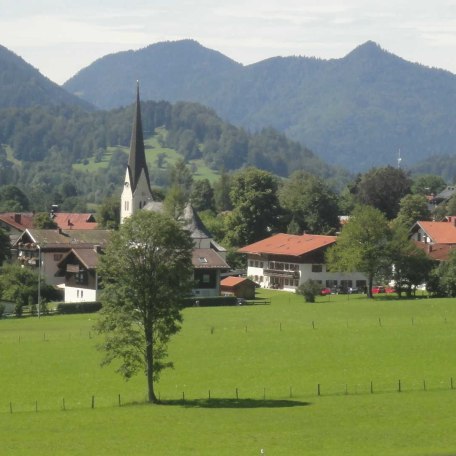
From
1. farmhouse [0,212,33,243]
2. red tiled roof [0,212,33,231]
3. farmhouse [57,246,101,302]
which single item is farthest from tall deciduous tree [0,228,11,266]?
red tiled roof [0,212,33,231]

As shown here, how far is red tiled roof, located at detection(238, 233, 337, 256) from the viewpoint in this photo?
350ft

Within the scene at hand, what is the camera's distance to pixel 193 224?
11800 cm

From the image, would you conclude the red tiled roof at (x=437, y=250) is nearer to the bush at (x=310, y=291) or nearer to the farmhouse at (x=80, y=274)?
the bush at (x=310, y=291)

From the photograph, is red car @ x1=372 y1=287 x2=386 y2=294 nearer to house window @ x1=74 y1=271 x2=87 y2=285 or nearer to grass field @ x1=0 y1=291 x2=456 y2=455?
grass field @ x1=0 y1=291 x2=456 y2=455

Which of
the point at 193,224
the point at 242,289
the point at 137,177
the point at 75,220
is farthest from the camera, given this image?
the point at 75,220

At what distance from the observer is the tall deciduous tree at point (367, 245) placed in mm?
90188

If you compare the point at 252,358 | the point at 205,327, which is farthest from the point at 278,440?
the point at 205,327

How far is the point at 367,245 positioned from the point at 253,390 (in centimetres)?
4418

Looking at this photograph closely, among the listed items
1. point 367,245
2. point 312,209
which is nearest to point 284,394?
point 367,245

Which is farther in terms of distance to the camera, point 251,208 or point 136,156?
point 136,156

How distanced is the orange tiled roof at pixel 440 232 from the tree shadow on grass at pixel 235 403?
70239mm

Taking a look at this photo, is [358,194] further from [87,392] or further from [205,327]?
[87,392]

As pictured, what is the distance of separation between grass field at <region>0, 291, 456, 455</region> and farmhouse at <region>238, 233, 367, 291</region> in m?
30.9

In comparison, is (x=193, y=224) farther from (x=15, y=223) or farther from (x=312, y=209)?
(x=15, y=223)
